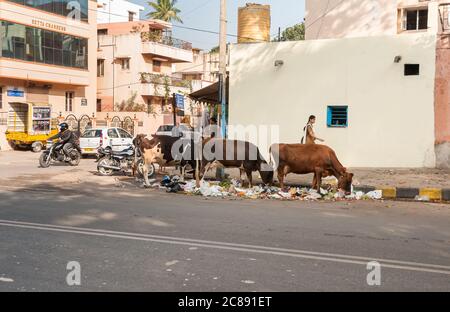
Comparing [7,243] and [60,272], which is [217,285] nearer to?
[60,272]

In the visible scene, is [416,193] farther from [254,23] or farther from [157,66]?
[157,66]

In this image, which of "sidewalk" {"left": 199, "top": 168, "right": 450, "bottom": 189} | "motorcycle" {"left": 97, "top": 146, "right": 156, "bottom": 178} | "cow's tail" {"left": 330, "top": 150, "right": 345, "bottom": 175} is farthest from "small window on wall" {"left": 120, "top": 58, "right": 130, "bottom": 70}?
"cow's tail" {"left": 330, "top": 150, "right": 345, "bottom": 175}

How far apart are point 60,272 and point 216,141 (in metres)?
8.72

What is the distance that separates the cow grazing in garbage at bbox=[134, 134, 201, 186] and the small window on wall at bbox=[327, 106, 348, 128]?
5298mm

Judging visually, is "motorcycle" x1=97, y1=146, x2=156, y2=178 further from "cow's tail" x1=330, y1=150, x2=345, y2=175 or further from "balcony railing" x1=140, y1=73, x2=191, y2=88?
"balcony railing" x1=140, y1=73, x2=191, y2=88

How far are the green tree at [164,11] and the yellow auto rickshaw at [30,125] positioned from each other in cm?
3269

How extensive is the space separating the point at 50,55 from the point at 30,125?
6112 mm

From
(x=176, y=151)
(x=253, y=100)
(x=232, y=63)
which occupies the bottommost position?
(x=176, y=151)

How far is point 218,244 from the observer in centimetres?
681

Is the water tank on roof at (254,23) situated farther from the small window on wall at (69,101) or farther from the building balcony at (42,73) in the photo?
the small window on wall at (69,101)

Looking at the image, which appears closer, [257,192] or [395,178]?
[257,192]

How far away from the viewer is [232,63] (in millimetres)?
19016

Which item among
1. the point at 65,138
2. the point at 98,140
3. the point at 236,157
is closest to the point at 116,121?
the point at 98,140

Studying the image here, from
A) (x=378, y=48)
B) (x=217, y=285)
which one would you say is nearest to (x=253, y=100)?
(x=378, y=48)
